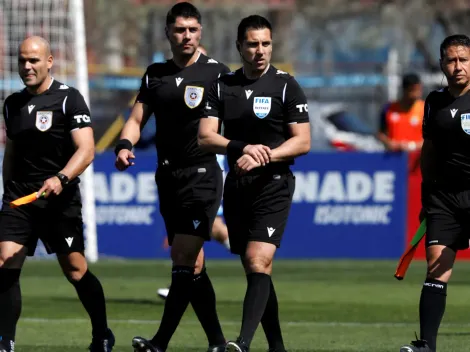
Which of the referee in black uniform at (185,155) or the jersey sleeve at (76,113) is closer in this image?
the jersey sleeve at (76,113)

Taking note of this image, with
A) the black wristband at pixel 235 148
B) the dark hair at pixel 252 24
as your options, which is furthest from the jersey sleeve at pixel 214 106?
the dark hair at pixel 252 24

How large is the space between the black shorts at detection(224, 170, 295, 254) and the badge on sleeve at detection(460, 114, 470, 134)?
4.10ft

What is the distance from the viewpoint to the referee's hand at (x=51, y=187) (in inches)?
352

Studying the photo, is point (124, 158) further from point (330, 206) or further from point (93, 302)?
point (330, 206)

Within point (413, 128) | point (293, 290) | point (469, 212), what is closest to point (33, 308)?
point (293, 290)

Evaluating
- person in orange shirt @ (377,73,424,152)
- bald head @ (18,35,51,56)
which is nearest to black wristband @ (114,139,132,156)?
bald head @ (18,35,51,56)

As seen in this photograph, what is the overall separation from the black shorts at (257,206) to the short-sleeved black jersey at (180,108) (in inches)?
22.7

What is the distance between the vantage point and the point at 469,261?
18.6 metres

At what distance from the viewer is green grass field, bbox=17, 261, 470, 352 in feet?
34.8

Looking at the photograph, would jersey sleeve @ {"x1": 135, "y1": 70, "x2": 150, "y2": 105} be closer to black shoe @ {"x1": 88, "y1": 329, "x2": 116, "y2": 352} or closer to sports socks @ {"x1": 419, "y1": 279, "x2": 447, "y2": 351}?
black shoe @ {"x1": 88, "y1": 329, "x2": 116, "y2": 352}

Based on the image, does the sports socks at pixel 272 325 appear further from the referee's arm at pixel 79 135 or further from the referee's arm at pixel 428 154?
the referee's arm at pixel 79 135

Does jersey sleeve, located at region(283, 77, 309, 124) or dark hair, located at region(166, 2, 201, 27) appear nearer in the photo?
jersey sleeve, located at region(283, 77, 309, 124)

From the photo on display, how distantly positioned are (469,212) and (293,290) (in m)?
5.87

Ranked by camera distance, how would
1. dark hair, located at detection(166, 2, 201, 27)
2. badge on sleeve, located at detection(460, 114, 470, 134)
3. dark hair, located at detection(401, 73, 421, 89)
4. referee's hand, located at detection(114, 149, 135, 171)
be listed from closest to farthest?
badge on sleeve, located at detection(460, 114, 470, 134)
referee's hand, located at detection(114, 149, 135, 171)
dark hair, located at detection(166, 2, 201, 27)
dark hair, located at detection(401, 73, 421, 89)
